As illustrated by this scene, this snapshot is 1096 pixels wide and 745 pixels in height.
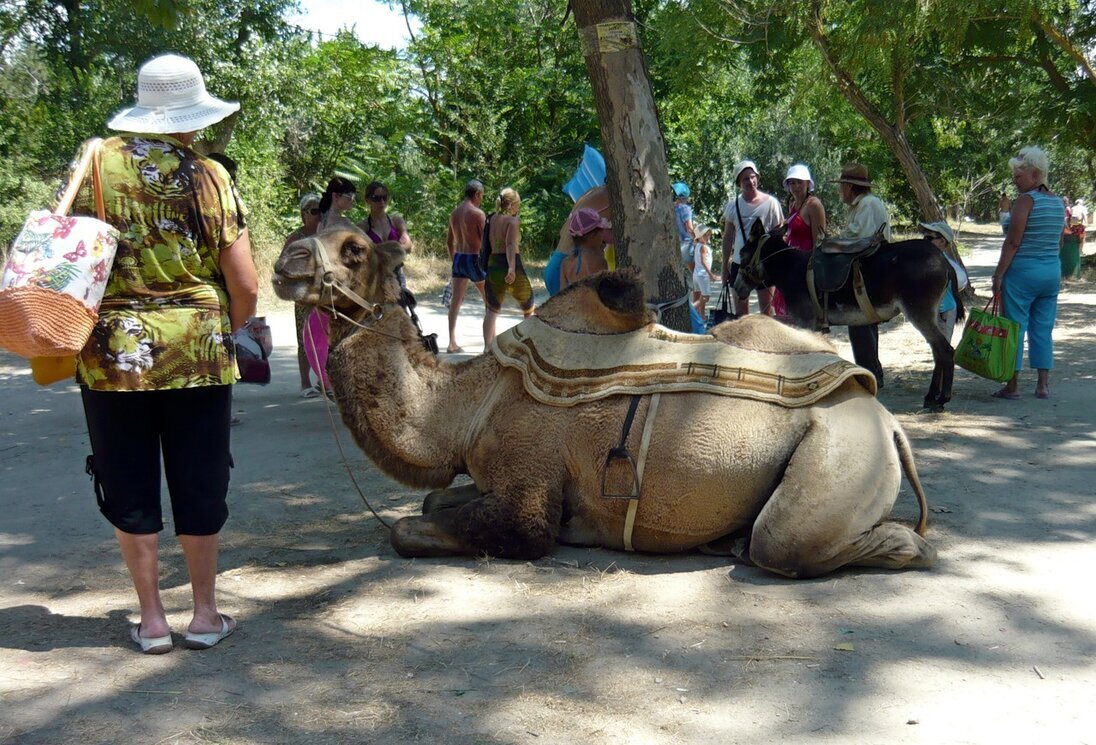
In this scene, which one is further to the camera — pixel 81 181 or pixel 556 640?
pixel 556 640

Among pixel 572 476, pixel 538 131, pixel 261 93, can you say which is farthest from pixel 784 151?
pixel 572 476

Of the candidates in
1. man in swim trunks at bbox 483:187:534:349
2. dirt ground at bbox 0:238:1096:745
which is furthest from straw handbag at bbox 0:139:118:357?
man in swim trunks at bbox 483:187:534:349

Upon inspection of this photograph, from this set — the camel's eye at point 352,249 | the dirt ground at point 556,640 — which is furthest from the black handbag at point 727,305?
the camel's eye at point 352,249

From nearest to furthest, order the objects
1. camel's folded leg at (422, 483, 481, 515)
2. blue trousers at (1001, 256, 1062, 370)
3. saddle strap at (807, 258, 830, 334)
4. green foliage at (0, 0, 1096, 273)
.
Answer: camel's folded leg at (422, 483, 481, 515) < blue trousers at (1001, 256, 1062, 370) < saddle strap at (807, 258, 830, 334) < green foliage at (0, 0, 1096, 273)

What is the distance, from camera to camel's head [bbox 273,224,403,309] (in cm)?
501

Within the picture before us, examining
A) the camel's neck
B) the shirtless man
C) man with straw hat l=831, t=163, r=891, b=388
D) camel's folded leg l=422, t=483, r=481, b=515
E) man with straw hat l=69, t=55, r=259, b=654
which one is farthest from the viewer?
the shirtless man

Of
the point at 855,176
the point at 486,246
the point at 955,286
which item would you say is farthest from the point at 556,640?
the point at 486,246

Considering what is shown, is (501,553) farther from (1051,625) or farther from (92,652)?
(1051,625)

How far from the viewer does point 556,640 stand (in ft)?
13.9

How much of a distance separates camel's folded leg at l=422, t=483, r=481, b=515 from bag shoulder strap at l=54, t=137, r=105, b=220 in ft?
7.93

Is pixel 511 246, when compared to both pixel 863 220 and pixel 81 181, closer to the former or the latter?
pixel 863 220

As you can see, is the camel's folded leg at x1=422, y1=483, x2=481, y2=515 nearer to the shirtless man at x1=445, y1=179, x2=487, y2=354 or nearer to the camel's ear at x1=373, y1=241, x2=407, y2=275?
the camel's ear at x1=373, y1=241, x2=407, y2=275

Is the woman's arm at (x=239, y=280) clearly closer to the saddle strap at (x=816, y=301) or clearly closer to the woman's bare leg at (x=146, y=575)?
the woman's bare leg at (x=146, y=575)

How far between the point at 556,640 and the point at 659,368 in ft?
4.95
